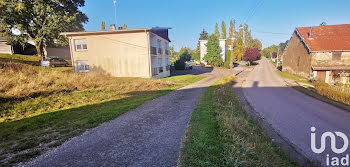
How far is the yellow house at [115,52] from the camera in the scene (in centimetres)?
2044

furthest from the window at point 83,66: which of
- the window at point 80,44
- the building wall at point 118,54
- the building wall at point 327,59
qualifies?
the building wall at point 327,59

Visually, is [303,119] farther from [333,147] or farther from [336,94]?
[336,94]

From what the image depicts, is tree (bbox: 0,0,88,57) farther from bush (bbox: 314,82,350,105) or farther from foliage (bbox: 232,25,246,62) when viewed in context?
foliage (bbox: 232,25,246,62)

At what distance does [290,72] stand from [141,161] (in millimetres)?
37979

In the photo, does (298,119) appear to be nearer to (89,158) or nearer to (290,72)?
(89,158)

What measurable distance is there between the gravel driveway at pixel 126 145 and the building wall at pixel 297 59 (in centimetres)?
2799

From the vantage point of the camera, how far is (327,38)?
25.7 metres

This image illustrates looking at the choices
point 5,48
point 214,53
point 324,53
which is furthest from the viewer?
point 214,53

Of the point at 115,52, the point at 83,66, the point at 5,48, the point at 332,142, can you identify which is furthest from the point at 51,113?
the point at 5,48

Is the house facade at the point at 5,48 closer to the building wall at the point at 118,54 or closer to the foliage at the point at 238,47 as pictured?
the building wall at the point at 118,54

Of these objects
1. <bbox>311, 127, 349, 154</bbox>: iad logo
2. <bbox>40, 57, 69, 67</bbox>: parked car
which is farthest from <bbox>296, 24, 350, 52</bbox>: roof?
<bbox>40, 57, 69, 67</bbox>: parked car

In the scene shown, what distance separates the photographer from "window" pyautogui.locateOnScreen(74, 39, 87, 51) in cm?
2145

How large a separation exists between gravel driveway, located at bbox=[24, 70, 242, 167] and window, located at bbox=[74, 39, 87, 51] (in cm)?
1855

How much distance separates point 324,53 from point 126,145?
31.0m
